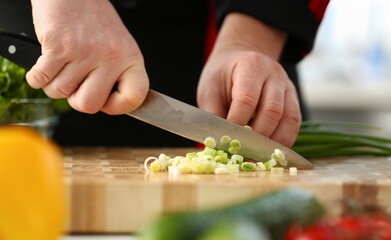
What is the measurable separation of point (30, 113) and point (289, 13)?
2.51 ft

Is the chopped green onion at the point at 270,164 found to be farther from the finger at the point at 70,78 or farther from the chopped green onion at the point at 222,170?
the finger at the point at 70,78

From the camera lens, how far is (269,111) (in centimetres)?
147

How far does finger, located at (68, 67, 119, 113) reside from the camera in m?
1.35

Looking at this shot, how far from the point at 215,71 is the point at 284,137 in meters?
0.26

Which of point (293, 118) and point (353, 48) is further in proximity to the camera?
point (353, 48)

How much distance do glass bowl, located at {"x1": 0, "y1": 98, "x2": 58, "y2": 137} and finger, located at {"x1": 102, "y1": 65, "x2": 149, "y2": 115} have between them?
0.35 metres

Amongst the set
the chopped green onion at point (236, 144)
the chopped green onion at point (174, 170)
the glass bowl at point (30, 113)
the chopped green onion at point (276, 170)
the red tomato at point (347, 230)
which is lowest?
the glass bowl at point (30, 113)

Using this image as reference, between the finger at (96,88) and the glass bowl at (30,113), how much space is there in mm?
303

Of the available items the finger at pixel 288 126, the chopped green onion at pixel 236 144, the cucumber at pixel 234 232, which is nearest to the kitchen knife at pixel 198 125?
the chopped green onion at pixel 236 144

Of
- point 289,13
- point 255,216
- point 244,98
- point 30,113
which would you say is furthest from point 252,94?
point 255,216

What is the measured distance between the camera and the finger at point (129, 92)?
135cm

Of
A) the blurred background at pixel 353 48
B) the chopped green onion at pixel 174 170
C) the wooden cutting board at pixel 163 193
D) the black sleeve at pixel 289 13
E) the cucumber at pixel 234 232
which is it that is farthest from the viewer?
the blurred background at pixel 353 48

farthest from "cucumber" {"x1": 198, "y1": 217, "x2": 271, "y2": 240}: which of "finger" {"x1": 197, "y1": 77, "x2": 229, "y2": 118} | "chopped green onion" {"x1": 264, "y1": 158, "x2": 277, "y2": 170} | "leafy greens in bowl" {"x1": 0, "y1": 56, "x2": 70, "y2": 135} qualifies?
"leafy greens in bowl" {"x1": 0, "y1": 56, "x2": 70, "y2": 135}

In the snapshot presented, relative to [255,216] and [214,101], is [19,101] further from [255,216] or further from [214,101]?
[255,216]
